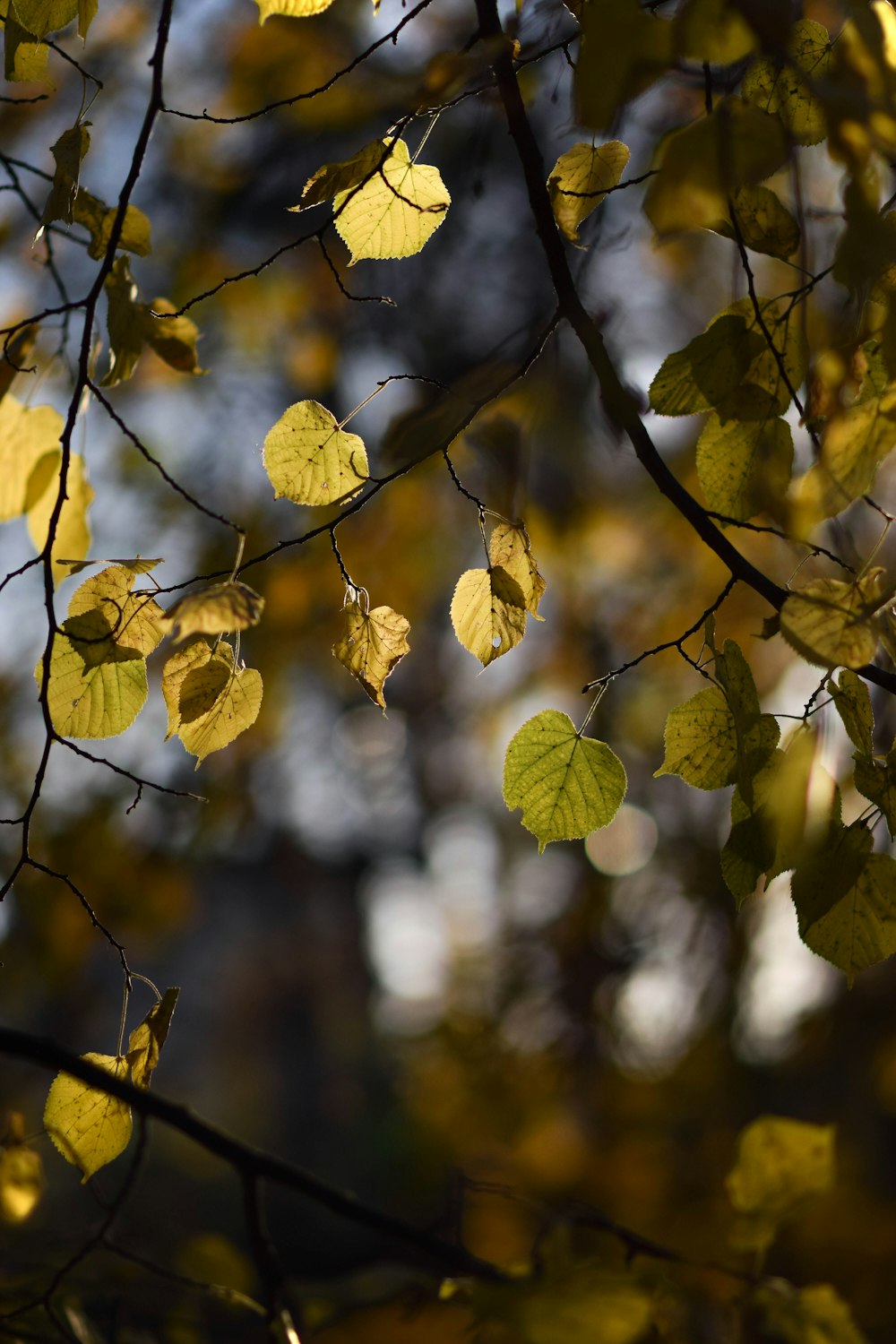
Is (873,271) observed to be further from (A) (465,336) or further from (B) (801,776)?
(A) (465,336)

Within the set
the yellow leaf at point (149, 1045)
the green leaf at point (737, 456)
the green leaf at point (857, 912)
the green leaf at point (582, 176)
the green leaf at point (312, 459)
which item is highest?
the green leaf at point (582, 176)

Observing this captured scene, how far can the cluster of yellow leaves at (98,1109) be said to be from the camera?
0.64 meters

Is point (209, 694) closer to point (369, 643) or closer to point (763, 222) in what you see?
point (369, 643)

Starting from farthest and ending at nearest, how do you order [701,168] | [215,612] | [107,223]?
[107,223]
[215,612]
[701,168]

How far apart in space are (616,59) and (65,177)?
40 centimetres

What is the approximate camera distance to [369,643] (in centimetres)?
67

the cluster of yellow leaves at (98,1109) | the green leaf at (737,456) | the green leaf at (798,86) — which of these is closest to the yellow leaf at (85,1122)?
the cluster of yellow leaves at (98,1109)

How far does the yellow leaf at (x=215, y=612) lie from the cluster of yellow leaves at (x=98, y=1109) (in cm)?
26

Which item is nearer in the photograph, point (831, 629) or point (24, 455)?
point (831, 629)

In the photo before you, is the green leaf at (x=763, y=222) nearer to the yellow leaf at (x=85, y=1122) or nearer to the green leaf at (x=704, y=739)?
the green leaf at (x=704, y=739)

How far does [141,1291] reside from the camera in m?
1.14

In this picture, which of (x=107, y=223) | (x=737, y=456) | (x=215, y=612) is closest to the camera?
(x=215, y=612)

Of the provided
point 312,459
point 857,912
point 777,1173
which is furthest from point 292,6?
point 777,1173

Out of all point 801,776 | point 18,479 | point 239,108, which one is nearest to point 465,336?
point 239,108
